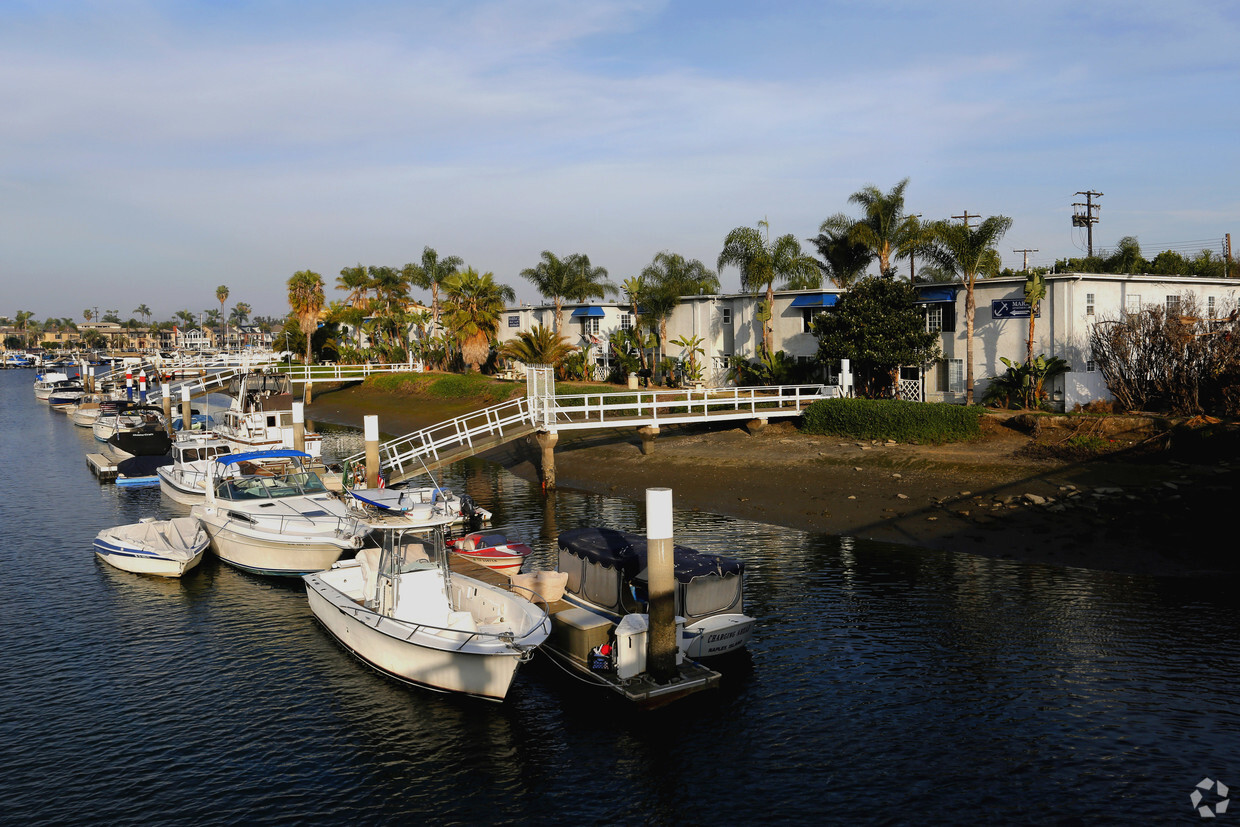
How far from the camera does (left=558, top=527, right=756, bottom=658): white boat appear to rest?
1875cm

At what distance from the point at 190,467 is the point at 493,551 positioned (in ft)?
62.6

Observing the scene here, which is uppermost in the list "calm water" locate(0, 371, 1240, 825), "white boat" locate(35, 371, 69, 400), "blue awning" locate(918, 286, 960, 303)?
"blue awning" locate(918, 286, 960, 303)

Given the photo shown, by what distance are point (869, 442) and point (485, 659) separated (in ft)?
85.7

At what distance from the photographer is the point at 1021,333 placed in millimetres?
42000

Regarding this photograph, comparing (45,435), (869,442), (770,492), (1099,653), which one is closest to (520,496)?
(770,492)

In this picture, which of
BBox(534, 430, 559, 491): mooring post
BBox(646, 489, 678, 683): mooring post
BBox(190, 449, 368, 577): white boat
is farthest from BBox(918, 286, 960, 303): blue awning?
BBox(646, 489, 678, 683): mooring post

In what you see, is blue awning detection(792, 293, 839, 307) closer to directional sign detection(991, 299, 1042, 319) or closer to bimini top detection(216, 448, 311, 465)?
directional sign detection(991, 299, 1042, 319)

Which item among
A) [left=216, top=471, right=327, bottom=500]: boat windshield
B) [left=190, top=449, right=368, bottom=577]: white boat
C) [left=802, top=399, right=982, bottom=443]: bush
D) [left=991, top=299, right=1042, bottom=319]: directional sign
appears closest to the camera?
[left=190, top=449, right=368, bottom=577]: white boat

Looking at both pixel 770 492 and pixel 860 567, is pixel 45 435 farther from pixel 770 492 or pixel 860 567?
pixel 860 567

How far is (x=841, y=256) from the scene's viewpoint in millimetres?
51000

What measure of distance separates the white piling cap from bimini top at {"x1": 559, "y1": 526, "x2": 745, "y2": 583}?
222 cm

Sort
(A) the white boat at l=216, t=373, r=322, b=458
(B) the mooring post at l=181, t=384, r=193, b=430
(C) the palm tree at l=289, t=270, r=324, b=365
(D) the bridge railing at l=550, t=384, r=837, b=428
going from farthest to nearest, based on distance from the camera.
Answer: (C) the palm tree at l=289, t=270, r=324, b=365
(B) the mooring post at l=181, t=384, r=193, b=430
(A) the white boat at l=216, t=373, r=322, b=458
(D) the bridge railing at l=550, t=384, r=837, b=428

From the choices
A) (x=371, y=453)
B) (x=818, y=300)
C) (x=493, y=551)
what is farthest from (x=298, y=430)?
(x=818, y=300)

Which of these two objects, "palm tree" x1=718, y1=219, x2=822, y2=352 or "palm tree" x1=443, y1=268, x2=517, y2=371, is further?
"palm tree" x1=443, y1=268, x2=517, y2=371
